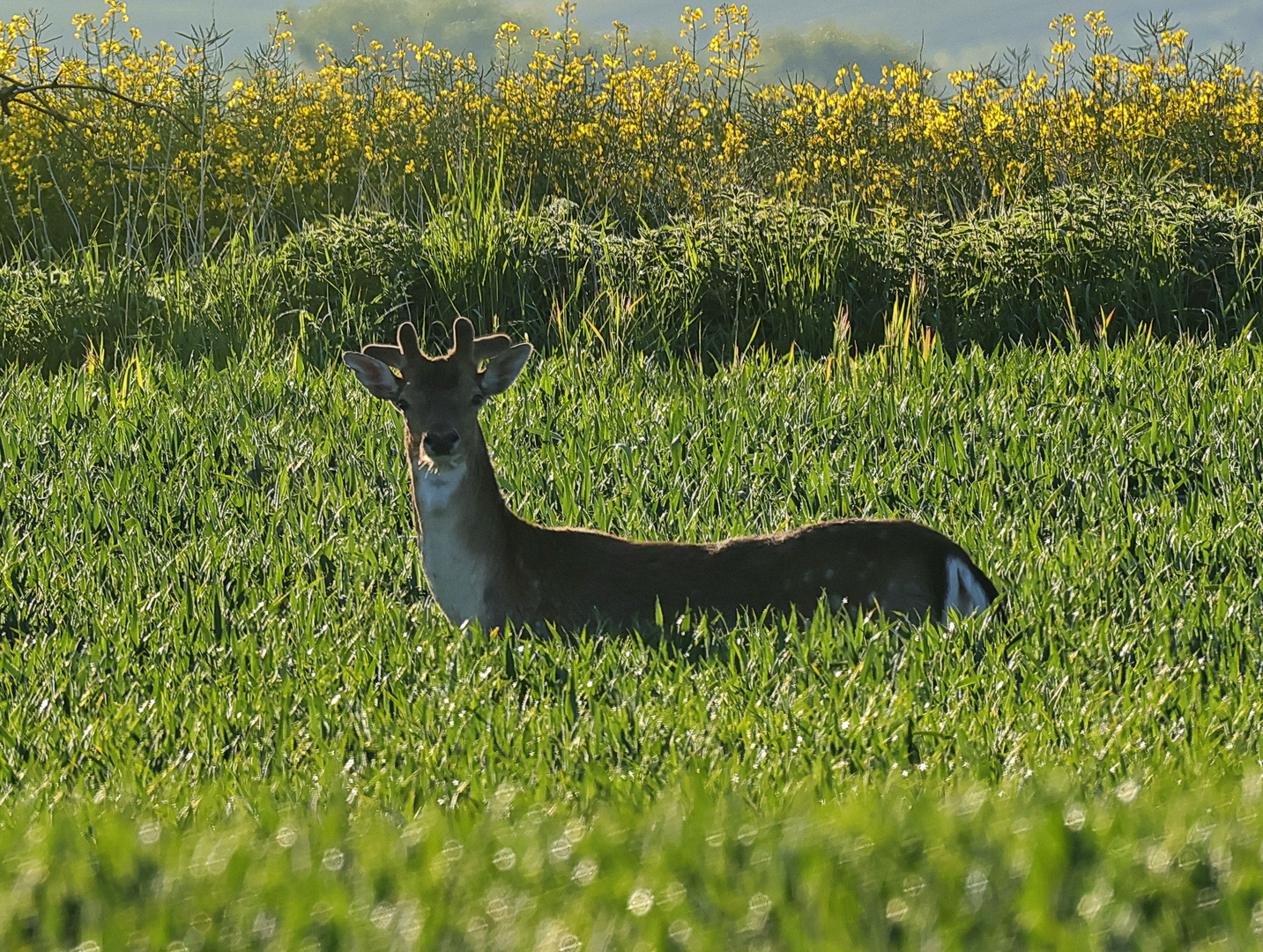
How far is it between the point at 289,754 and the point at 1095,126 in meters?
13.8

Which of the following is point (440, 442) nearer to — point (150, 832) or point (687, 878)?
point (150, 832)

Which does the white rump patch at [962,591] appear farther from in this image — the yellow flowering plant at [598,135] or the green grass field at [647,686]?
the yellow flowering plant at [598,135]

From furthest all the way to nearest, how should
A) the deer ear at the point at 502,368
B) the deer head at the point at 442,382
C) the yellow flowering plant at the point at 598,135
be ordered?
1. the yellow flowering plant at the point at 598,135
2. the deer ear at the point at 502,368
3. the deer head at the point at 442,382

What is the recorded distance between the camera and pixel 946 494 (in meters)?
5.87

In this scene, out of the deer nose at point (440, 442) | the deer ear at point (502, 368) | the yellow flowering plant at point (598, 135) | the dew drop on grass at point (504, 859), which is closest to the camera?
the dew drop on grass at point (504, 859)

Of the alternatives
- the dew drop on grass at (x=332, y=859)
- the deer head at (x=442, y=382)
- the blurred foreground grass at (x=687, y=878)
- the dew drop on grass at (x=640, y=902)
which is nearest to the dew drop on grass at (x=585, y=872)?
the blurred foreground grass at (x=687, y=878)

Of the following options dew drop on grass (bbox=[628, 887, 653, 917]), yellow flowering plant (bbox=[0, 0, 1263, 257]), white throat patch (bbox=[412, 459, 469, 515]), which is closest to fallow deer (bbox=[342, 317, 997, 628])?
white throat patch (bbox=[412, 459, 469, 515])

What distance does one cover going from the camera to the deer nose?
425 cm

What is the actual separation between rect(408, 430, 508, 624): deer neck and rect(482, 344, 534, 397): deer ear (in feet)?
0.64

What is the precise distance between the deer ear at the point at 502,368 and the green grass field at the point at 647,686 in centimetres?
81

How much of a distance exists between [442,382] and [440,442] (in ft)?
0.80

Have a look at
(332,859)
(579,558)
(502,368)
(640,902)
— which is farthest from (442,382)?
(640,902)

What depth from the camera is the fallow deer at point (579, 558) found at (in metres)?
4.39

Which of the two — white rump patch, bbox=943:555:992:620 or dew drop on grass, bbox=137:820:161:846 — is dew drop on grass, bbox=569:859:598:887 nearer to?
dew drop on grass, bbox=137:820:161:846
